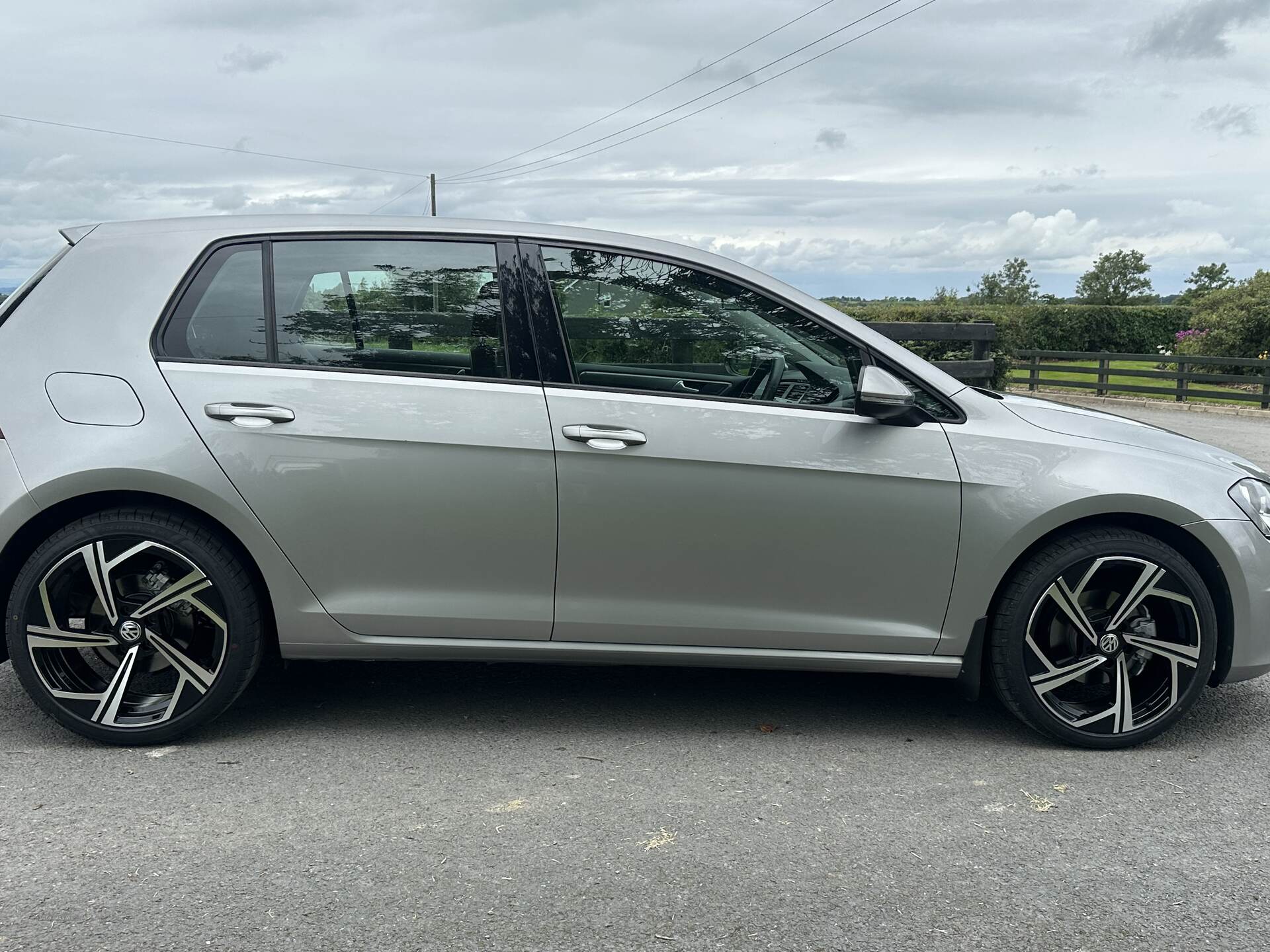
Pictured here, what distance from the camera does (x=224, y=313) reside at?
3641 mm

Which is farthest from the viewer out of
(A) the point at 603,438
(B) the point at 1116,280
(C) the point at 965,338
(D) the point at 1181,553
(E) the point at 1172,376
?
(B) the point at 1116,280

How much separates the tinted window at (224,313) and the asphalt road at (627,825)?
134 cm

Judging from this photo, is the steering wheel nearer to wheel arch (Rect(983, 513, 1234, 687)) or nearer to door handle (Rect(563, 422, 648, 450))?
door handle (Rect(563, 422, 648, 450))

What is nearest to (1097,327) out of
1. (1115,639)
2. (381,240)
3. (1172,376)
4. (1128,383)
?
(1128,383)

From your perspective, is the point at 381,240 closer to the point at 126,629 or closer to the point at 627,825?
the point at 126,629

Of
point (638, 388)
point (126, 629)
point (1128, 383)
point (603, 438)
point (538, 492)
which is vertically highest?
point (638, 388)

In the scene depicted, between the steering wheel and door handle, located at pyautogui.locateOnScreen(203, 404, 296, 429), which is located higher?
the steering wheel

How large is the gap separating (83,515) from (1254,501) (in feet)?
13.0

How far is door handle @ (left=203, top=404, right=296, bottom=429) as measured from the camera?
3.51 m

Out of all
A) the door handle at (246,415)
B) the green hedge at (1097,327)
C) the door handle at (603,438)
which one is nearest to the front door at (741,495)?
the door handle at (603,438)

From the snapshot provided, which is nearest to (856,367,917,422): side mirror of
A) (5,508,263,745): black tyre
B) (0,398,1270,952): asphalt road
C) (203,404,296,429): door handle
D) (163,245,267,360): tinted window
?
(0,398,1270,952): asphalt road

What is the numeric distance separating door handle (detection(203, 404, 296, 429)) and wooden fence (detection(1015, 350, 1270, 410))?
20.3 meters

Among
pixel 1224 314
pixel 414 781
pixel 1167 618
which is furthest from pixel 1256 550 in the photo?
pixel 1224 314

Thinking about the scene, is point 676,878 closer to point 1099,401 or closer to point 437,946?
point 437,946
